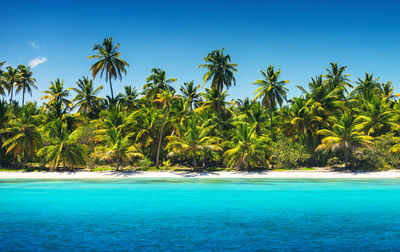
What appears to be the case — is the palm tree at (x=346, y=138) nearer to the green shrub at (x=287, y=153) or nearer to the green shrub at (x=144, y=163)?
the green shrub at (x=287, y=153)

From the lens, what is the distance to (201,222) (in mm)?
12641

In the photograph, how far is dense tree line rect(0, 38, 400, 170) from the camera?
122ft

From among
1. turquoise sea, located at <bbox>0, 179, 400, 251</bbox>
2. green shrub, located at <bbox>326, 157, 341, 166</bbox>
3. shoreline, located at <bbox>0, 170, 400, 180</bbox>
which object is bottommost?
turquoise sea, located at <bbox>0, 179, 400, 251</bbox>

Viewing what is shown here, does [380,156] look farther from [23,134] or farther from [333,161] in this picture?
[23,134]

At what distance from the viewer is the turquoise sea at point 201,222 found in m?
9.35

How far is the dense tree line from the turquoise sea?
16685 mm

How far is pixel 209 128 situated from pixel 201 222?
26.4 meters

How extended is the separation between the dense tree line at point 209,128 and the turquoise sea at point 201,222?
54.7 feet

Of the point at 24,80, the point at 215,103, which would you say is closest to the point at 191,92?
the point at 215,103

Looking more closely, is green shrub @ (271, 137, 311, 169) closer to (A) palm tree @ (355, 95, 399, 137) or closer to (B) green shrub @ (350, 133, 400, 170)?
(B) green shrub @ (350, 133, 400, 170)

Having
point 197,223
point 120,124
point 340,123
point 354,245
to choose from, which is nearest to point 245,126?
point 340,123

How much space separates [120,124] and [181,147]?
9.07m

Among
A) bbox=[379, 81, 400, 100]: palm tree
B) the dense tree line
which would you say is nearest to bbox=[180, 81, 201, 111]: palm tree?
the dense tree line

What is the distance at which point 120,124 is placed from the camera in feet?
138
